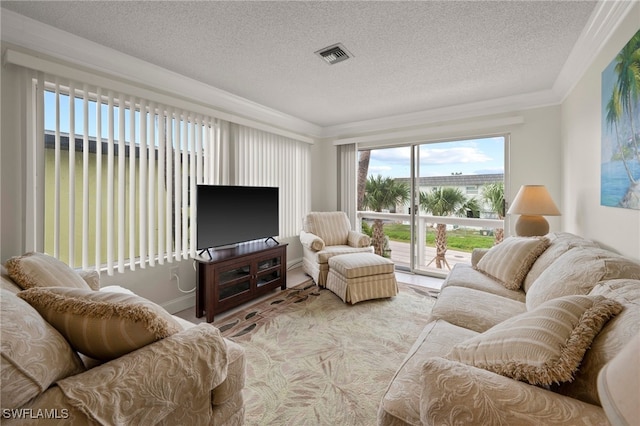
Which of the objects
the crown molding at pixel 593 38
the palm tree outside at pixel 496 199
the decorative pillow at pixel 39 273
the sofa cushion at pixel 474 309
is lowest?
the sofa cushion at pixel 474 309

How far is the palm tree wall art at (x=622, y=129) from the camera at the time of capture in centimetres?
147

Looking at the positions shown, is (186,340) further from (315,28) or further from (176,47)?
(176,47)

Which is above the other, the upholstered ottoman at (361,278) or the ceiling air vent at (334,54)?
the ceiling air vent at (334,54)

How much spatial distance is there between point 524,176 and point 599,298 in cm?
304

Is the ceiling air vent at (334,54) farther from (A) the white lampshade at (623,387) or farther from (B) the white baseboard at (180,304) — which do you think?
(B) the white baseboard at (180,304)

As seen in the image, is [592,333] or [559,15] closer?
[592,333]

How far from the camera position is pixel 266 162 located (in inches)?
155

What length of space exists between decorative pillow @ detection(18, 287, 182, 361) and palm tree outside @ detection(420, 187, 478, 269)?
3.91 m

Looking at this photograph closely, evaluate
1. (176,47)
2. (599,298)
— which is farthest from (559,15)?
(176,47)

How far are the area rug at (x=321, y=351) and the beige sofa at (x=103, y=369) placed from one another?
0.54m

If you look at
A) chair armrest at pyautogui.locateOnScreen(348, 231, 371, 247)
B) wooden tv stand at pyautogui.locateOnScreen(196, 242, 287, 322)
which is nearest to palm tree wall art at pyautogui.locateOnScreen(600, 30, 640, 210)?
chair armrest at pyautogui.locateOnScreen(348, 231, 371, 247)

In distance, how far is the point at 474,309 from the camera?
165cm

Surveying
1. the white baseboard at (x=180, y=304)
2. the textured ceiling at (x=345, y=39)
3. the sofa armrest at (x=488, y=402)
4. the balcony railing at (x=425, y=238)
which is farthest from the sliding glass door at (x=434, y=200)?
the sofa armrest at (x=488, y=402)

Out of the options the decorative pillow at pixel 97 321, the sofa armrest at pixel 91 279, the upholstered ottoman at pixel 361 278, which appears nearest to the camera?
the decorative pillow at pixel 97 321
